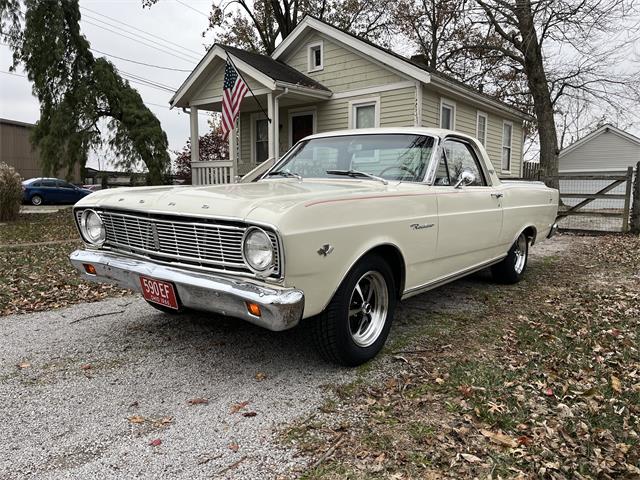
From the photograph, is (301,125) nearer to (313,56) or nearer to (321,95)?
(321,95)

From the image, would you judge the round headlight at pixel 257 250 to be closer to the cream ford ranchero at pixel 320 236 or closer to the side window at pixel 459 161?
the cream ford ranchero at pixel 320 236

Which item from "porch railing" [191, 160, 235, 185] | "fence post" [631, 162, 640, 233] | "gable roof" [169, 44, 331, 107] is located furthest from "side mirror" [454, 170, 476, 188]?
"porch railing" [191, 160, 235, 185]

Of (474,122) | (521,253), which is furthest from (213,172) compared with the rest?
(521,253)

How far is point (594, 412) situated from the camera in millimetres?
2781

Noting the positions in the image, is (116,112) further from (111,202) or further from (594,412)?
(594,412)

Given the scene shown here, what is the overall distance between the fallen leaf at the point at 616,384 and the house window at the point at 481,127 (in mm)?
13653

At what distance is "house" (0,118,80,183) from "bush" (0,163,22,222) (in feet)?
79.7

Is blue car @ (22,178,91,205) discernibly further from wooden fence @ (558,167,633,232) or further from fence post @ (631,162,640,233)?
fence post @ (631,162,640,233)

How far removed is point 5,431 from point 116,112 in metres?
18.4

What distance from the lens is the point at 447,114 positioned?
14258 mm

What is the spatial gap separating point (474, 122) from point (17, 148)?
35.3 m

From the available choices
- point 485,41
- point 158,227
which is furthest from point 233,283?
point 485,41

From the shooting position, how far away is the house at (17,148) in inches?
1421

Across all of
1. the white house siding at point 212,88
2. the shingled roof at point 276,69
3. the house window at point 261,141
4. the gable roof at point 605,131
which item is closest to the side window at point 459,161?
the shingled roof at point 276,69
